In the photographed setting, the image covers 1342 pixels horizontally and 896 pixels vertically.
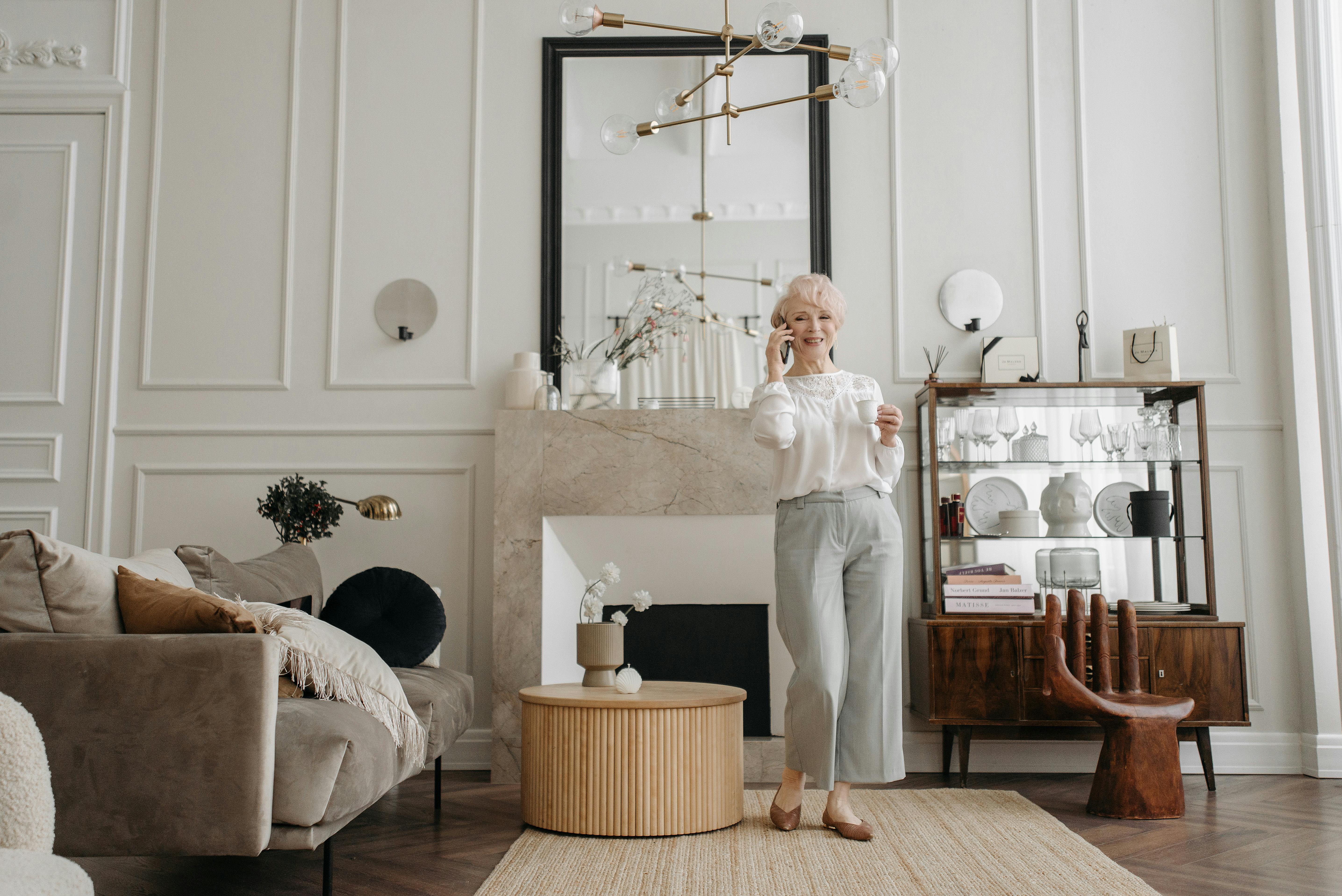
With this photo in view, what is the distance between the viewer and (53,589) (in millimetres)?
1954

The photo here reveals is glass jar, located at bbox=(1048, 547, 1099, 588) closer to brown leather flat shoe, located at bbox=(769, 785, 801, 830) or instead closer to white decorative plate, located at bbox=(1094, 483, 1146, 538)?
white decorative plate, located at bbox=(1094, 483, 1146, 538)

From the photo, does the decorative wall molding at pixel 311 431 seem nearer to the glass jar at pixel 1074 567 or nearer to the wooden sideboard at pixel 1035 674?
the wooden sideboard at pixel 1035 674

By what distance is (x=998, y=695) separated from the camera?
3.46 meters

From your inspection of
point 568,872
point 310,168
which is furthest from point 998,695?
point 310,168

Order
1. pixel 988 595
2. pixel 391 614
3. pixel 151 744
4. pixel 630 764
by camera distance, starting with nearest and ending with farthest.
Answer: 1. pixel 151 744
2. pixel 630 764
3. pixel 391 614
4. pixel 988 595

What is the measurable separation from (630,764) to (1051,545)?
2.05 m

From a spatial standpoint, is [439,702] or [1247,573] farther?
[1247,573]

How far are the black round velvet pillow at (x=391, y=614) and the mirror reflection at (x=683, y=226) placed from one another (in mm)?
1134

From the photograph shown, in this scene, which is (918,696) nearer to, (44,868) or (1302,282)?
(1302,282)

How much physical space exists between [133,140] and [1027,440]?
3.89 meters

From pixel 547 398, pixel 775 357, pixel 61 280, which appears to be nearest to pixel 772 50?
pixel 775 357

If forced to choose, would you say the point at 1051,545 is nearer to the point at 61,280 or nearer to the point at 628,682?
the point at 628,682

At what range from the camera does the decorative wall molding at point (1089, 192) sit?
3969 millimetres

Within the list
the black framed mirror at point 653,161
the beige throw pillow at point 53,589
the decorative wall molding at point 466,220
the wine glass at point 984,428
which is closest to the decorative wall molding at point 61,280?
the decorative wall molding at point 466,220
